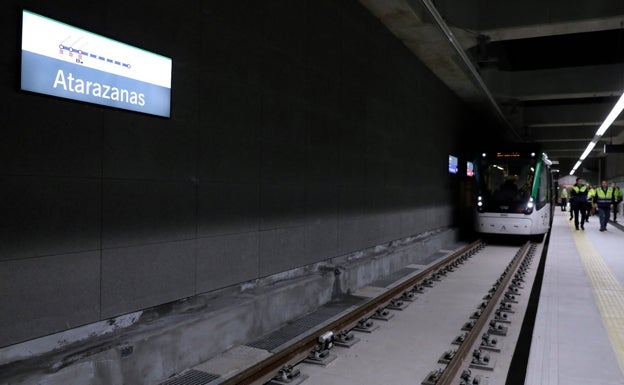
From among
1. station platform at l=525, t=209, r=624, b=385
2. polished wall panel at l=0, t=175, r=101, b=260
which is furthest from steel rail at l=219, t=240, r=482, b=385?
station platform at l=525, t=209, r=624, b=385

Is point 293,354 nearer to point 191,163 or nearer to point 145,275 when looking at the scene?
point 145,275

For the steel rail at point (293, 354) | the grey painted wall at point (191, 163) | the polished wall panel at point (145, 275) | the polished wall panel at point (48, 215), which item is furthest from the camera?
the polished wall panel at point (145, 275)

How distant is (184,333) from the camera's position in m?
4.09

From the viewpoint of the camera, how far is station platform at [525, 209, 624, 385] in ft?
13.2

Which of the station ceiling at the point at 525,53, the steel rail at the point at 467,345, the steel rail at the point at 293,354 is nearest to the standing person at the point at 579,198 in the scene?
the station ceiling at the point at 525,53

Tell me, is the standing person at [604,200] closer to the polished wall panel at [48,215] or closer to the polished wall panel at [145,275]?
the polished wall panel at [145,275]

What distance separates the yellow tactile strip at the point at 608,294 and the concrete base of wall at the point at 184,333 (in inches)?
130

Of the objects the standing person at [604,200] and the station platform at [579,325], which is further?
the standing person at [604,200]

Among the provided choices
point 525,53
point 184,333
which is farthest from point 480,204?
point 184,333

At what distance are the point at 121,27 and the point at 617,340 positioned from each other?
213 inches

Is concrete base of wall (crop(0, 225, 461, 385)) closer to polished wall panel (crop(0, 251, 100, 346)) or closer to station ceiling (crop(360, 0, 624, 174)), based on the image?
polished wall panel (crop(0, 251, 100, 346))

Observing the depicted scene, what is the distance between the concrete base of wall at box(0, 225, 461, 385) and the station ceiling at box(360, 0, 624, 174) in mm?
4049

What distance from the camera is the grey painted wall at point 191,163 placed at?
325 centimetres

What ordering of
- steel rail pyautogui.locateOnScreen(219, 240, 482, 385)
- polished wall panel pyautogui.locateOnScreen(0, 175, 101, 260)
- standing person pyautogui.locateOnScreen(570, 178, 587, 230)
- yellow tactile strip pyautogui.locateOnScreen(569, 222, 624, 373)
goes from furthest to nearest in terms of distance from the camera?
standing person pyautogui.locateOnScreen(570, 178, 587, 230)
yellow tactile strip pyautogui.locateOnScreen(569, 222, 624, 373)
steel rail pyautogui.locateOnScreen(219, 240, 482, 385)
polished wall panel pyautogui.locateOnScreen(0, 175, 101, 260)
